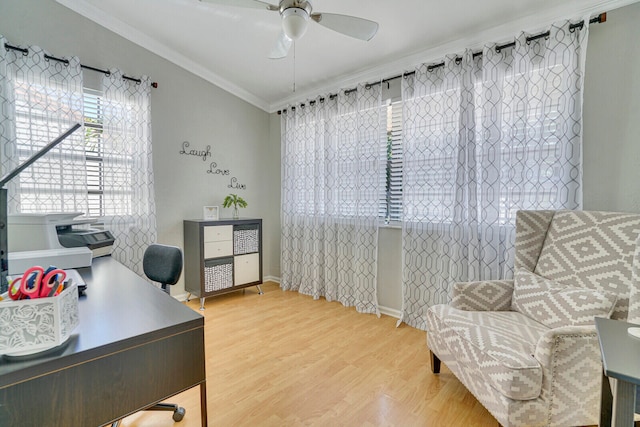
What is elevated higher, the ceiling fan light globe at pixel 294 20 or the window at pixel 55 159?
the ceiling fan light globe at pixel 294 20

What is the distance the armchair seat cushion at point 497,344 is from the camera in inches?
52.3

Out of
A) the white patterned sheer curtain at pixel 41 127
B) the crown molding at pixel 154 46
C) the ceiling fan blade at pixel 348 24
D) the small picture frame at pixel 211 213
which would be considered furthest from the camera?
the small picture frame at pixel 211 213

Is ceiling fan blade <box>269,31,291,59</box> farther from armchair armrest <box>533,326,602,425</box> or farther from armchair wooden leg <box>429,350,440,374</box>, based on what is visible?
armchair wooden leg <box>429,350,440,374</box>

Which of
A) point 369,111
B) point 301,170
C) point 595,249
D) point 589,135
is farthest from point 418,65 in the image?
point 595,249

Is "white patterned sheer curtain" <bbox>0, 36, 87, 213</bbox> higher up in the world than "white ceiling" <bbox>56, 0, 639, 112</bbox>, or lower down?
lower down

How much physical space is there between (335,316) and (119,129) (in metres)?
2.88

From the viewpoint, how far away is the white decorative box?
75 cm

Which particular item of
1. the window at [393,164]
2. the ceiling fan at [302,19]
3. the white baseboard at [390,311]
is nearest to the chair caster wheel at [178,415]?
the white baseboard at [390,311]

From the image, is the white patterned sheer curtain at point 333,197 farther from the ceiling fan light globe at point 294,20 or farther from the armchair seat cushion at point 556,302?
the ceiling fan light globe at point 294,20

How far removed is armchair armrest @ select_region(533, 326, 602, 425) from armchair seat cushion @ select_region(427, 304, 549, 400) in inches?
2.2

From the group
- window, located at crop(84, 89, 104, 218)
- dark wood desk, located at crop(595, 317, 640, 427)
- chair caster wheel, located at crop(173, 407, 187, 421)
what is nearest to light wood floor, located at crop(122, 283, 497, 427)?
chair caster wheel, located at crop(173, 407, 187, 421)

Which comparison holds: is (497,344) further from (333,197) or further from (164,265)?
(333,197)

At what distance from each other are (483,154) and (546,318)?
4.16ft

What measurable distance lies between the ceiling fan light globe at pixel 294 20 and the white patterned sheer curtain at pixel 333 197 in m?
1.57
